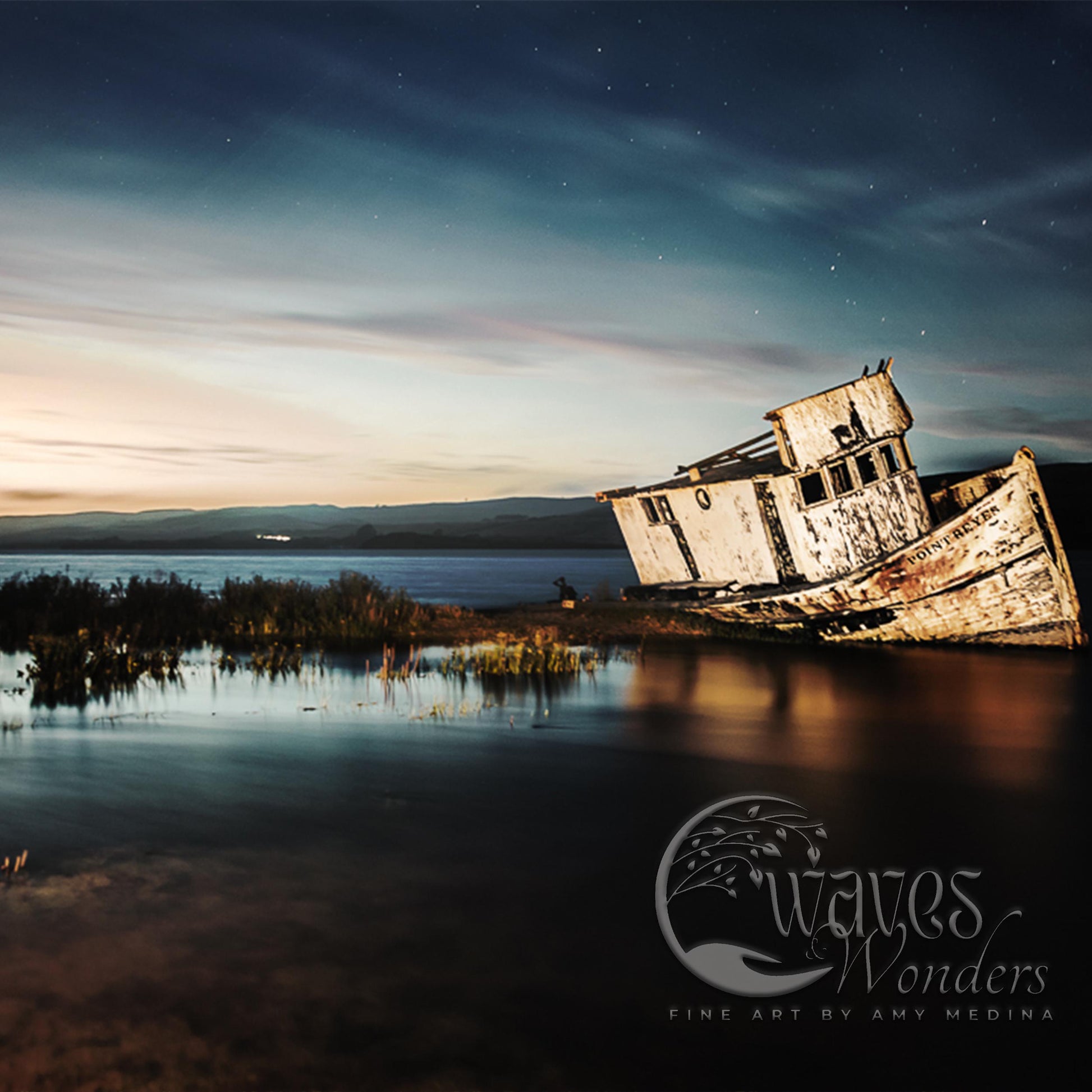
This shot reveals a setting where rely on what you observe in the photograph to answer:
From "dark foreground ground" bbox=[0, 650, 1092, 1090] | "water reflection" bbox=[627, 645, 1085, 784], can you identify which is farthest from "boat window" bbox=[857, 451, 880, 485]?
"dark foreground ground" bbox=[0, 650, 1092, 1090]

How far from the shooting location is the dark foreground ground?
4.16 meters

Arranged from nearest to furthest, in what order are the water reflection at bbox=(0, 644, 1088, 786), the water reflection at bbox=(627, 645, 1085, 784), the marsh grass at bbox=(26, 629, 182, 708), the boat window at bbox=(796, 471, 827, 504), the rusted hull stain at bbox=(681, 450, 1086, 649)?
the water reflection at bbox=(627, 645, 1085, 784) → the water reflection at bbox=(0, 644, 1088, 786) → the marsh grass at bbox=(26, 629, 182, 708) → the rusted hull stain at bbox=(681, 450, 1086, 649) → the boat window at bbox=(796, 471, 827, 504)

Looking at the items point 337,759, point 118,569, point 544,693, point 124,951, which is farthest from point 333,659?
point 118,569

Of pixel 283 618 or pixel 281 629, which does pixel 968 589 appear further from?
pixel 283 618

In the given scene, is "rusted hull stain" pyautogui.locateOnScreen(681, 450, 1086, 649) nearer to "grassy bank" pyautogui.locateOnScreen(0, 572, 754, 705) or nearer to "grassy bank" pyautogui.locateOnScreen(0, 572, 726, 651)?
"grassy bank" pyautogui.locateOnScreen(0, 572, 726, 651)

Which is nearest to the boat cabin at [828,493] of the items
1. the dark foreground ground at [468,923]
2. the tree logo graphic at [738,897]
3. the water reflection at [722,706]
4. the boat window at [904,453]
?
the boat window at [904,453]

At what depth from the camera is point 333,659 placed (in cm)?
1861

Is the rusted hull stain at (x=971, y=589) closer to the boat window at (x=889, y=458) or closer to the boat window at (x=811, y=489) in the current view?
the boat window at (x=889, y=458)

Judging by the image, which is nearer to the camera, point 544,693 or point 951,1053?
point 951,1053

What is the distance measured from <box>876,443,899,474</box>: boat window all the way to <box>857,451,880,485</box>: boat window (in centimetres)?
20

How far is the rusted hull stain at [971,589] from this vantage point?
1730 cm

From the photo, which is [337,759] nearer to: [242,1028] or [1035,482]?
[242,1028]

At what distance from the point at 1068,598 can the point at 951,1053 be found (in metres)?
16.8

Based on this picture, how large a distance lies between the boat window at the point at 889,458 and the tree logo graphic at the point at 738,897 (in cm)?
1280
